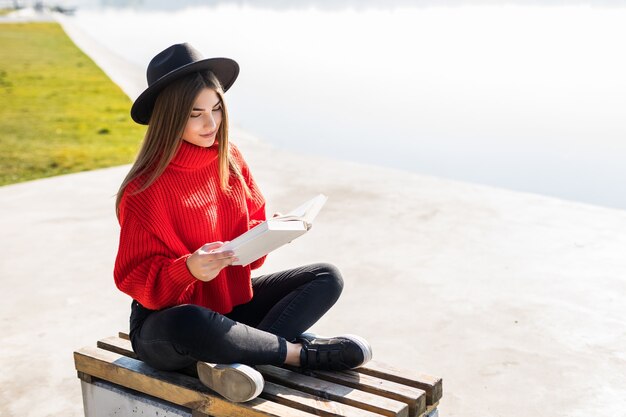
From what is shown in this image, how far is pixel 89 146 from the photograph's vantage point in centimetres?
1011

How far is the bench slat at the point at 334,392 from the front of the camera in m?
2.25

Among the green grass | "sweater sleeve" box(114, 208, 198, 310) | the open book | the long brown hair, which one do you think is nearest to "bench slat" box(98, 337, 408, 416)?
"sweater sleeve" box(114, 208, 198, 310)

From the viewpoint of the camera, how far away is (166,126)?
2541 millimetres

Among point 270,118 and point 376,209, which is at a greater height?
point 376,209

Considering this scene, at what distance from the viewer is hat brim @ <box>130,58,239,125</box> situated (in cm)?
247

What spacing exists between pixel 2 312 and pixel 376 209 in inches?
113

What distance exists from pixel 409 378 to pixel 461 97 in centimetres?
1527

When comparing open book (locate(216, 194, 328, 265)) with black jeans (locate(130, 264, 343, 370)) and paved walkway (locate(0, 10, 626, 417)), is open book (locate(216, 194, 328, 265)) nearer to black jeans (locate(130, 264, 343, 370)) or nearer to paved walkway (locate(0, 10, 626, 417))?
black jeans (locate(130, 264, 343, 370))

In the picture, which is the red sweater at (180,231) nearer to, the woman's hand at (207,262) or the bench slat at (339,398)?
the woman's hand at (207,262)

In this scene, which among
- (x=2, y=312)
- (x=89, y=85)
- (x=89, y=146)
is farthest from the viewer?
(x=89, y=85)

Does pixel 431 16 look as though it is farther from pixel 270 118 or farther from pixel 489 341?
pixel 489 341

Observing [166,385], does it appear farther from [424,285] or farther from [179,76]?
[424,285]

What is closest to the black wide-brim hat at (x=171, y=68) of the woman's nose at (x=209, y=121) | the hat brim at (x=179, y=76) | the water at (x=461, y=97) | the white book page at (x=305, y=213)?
the hat brim at (x=179, y=76)

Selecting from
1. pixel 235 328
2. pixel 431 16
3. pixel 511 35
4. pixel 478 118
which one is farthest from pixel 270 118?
pixel 431 16
